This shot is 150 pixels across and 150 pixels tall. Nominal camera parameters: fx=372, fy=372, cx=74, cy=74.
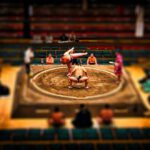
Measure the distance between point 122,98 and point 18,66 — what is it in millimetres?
3161

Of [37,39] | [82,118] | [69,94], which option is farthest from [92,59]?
[82,118]

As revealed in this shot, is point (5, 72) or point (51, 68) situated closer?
point (5, 72)

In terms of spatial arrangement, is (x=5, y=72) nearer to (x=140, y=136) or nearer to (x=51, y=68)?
(x=51, y=68)

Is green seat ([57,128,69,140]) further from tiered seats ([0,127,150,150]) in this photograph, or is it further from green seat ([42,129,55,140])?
green seat ([42,129,55,140])

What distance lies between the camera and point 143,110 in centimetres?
895

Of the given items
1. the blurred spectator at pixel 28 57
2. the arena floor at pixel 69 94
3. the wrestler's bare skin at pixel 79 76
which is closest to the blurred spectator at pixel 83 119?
the arena floor at pixel 69 94

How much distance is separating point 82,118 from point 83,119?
3 cm

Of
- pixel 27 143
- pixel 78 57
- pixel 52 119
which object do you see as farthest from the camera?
pixel 78 57

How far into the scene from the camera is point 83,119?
8164 millimetres

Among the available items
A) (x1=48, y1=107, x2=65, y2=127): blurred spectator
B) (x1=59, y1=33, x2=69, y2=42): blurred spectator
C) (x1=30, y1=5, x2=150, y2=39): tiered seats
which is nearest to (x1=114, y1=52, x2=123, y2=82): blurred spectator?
(x1=59, y1=33, x2=69, y2=42): blurred spectator

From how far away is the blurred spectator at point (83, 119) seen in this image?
8156 millimetres

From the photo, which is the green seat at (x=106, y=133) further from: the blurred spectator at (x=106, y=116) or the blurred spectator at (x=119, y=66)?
the blurred spectator at (x=119, y=66)

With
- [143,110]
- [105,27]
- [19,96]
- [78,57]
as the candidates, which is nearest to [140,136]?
[143,110]

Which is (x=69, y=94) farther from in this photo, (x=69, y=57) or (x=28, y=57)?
(x=28, y=57)
